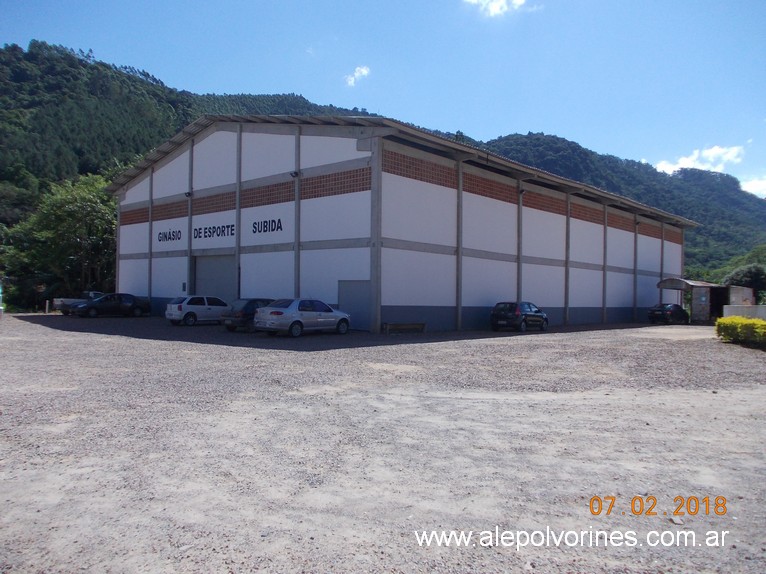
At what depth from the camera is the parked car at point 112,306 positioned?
32531 mm

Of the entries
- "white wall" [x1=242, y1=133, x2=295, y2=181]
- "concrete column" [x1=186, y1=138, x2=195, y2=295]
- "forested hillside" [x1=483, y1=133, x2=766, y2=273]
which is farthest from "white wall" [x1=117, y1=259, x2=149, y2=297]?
"forested hillside" [x1=483, y1=133, x2=766, y2=273]

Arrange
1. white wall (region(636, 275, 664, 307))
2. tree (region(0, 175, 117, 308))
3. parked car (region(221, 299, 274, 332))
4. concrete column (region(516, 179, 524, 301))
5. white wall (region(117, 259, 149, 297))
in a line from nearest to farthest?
parked car (region(221, 299, 274, 332)) → concrete column (region(516, 179, 524, 301)) → white wall (region(117, 259, 149, 297)) → white wall (region(636, 275, 664, 307)) → tree (region(0, 175, 117, 308))

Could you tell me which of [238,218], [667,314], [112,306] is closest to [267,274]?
[238,218]

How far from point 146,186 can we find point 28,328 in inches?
589

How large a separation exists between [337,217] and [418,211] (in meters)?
3.42

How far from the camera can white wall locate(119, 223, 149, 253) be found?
119 feet

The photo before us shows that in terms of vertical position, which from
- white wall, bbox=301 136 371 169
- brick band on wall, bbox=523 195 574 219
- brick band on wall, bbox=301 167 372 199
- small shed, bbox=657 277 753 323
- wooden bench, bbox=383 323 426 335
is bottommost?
wooden bench, bbox=383 323 426 335

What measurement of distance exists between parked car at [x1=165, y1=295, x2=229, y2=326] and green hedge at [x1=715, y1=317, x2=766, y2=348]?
66.4 feet

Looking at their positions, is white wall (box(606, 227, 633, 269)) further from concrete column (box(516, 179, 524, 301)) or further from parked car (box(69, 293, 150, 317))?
parked car (box(69, 293, 150, 317))

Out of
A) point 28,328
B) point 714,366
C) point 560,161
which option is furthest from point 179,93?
point 714,366

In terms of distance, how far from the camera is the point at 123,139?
252 ft

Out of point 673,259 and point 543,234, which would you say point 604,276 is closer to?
point 543,234

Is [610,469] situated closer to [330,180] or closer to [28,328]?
[330,180]

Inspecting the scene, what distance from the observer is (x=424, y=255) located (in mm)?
24750
